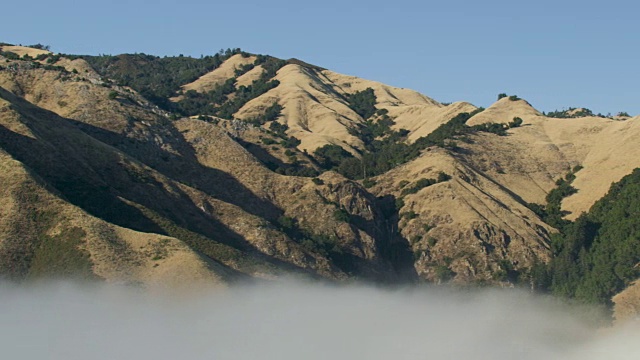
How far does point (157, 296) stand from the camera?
12775 cm

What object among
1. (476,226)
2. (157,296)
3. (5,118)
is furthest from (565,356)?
(5,118)

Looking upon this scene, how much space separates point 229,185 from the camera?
18362 centimetres

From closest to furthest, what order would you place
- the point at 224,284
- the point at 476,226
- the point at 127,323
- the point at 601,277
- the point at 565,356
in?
1. the point at 127,323
2. the point at 224,284
3. the point at 565,356
4. the point at 601,277
5. the point at 476,226

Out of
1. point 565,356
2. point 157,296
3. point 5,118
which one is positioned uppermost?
point 5,118

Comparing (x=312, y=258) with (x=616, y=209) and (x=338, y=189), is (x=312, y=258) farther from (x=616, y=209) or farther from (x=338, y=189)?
(x=616, y=209)

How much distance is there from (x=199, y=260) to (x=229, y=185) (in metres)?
51.2

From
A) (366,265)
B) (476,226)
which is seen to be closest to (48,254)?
(366,265)

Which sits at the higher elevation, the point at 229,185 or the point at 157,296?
the point at 229,185

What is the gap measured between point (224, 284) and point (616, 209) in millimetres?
88984

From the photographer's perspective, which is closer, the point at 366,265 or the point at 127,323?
the point at 127,323

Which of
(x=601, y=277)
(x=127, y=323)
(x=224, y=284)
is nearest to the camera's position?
(x=127, y=323)

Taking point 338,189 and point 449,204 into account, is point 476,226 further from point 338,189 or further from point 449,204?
point 338,189

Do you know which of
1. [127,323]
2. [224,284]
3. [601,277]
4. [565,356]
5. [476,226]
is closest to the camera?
[127,323]

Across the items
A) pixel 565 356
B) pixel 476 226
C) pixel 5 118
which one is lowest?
pixel 565 356
